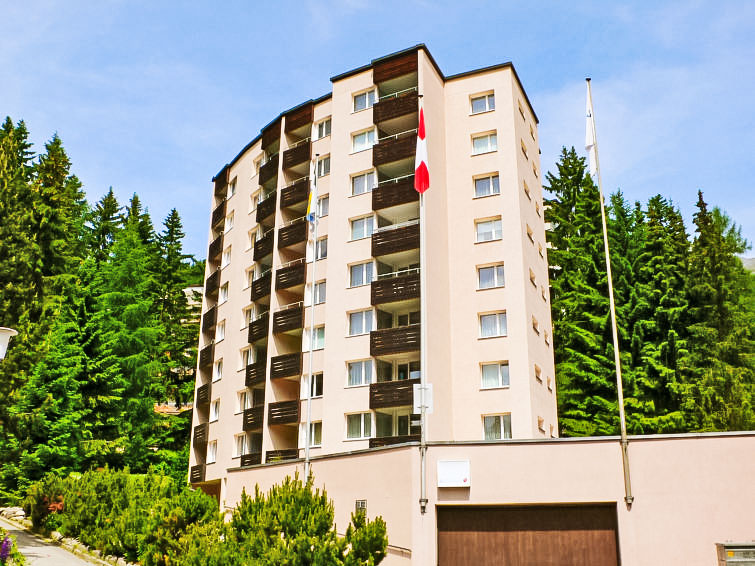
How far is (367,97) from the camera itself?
45.1m

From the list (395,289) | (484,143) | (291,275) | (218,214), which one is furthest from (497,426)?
(218,214)

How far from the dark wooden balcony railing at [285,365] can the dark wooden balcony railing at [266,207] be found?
1090cm

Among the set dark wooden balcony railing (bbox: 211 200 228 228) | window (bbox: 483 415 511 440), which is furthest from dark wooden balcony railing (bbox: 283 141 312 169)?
window (bbox: 483 415 511 440)

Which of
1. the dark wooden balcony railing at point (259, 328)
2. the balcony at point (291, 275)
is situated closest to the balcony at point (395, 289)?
the balcony at point (291, 275)

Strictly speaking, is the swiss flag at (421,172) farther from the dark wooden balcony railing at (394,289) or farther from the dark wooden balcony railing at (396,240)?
the dark wooden balcony railing at (396,240)

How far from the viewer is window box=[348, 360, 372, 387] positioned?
3866 centimetres

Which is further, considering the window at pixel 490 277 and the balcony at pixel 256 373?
the balcony at pixel 256 373

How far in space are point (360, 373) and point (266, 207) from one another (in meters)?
16.4

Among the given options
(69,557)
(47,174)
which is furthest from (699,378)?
(47,174)

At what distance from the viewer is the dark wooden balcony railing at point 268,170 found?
5022cm

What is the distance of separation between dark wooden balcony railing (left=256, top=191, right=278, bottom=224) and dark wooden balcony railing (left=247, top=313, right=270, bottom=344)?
7435 mm

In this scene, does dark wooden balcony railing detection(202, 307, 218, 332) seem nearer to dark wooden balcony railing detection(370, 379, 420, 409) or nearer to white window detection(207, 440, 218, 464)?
white window detection(207, 440, 218, 464)

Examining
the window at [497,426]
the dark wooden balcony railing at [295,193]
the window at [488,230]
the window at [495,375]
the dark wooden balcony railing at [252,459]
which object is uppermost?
the dark wooden balcony railing at [295,193]

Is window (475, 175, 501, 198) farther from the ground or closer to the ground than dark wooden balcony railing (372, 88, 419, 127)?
closer to the ground
